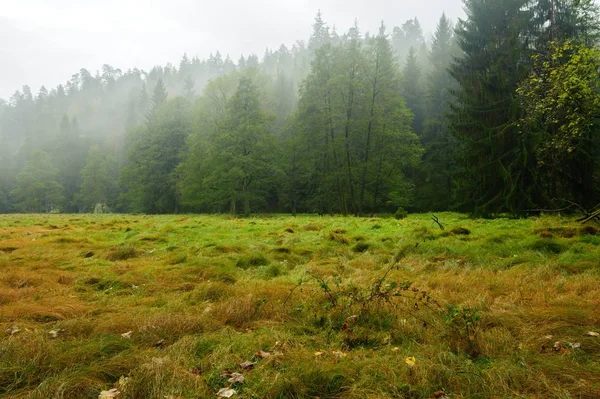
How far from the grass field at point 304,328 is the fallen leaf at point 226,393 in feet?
0.20

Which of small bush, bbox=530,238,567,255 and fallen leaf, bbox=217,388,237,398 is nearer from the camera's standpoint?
fallen leaf, bbox=217,388,237,398

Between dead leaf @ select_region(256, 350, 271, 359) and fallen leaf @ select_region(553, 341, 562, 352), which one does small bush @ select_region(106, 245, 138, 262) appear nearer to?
dead leaf @ select_region(256, 350, 271, 359)

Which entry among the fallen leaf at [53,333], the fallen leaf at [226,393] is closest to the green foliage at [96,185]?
the fallen leaf at [53,333]

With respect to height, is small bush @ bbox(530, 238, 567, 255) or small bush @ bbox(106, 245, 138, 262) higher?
small bush @ bbox(530, 238, 567, 255)

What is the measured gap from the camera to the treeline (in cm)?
1442

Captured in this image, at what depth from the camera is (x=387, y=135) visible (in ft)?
92.2

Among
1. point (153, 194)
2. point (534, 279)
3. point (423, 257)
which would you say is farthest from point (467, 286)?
point (153, 194)

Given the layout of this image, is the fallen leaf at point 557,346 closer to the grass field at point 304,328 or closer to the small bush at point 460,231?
the grass field at point 304,328

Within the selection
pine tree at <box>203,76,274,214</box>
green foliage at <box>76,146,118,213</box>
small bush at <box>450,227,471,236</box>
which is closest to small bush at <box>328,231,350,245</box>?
small bush at <box>450,227,471,236</box>

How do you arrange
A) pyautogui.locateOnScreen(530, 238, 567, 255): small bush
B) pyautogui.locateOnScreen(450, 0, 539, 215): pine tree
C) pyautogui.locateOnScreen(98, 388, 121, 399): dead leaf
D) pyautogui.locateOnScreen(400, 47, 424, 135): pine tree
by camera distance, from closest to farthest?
1. pyautogui.locateOnScreen(98, 388, 121, 399): dead leaf
2. pyautogui.locateOnScreen(530, 238, 567, 255): small bush
3. pyautogui.locateOnScreen(450, 0, 539, 215): pine tree
4. pyautogui.locateOnScreen(400, 47, 424, 135): pine tree

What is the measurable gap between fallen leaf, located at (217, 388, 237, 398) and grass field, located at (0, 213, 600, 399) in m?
0.06

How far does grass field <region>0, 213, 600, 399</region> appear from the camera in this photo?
2.65 meters

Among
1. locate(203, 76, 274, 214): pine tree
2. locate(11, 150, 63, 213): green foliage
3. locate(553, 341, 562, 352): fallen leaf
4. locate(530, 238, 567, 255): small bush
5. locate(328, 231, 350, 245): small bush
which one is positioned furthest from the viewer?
locate(11, 150, 63, 213): green foliage

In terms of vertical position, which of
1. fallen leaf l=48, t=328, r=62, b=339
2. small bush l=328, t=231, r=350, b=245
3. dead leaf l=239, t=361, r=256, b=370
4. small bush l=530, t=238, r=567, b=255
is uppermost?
small bush l=530, t=238, r=567, b=255
